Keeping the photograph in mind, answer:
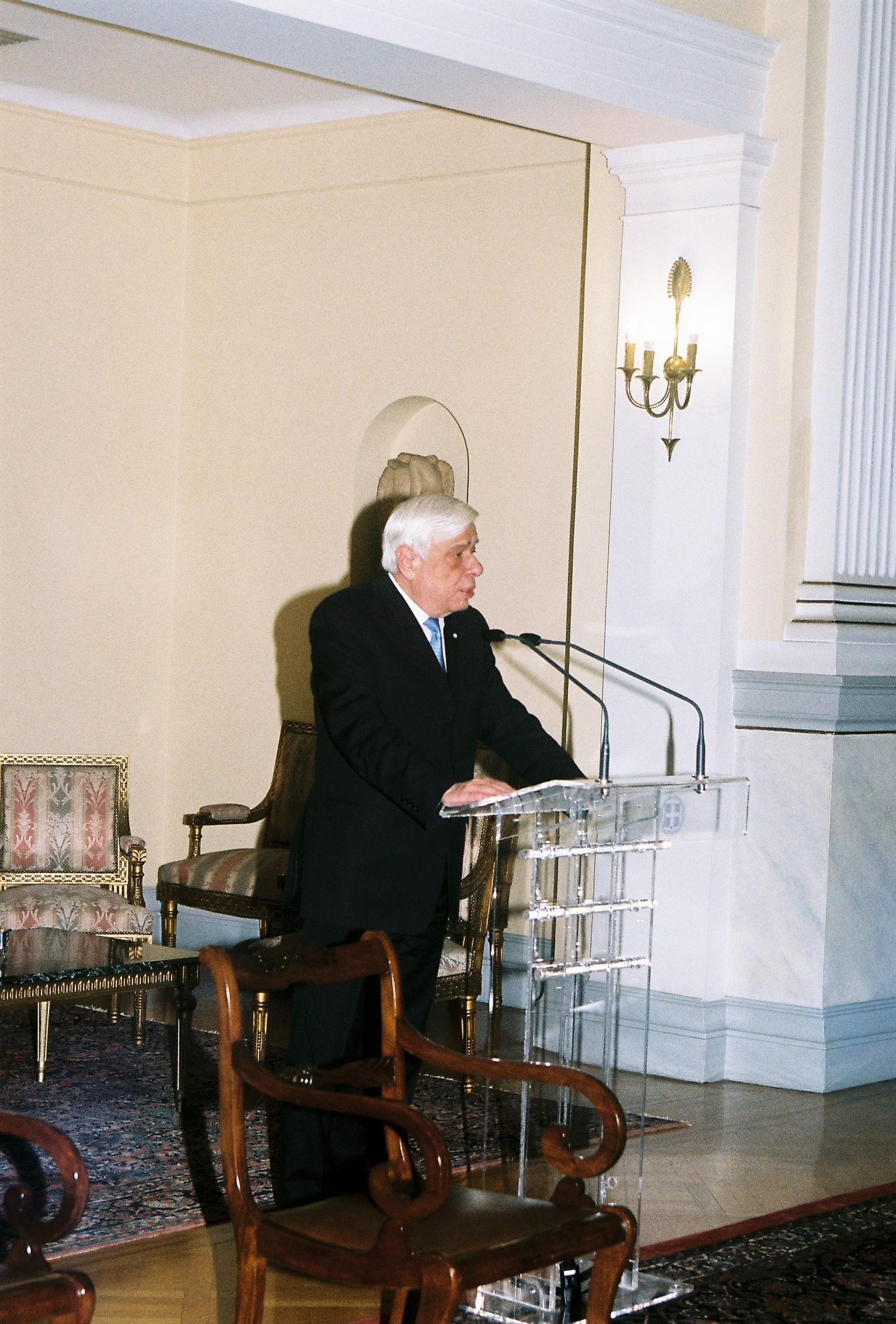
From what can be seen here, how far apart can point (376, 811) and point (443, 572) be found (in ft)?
1.83

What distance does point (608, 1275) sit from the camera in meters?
3.11

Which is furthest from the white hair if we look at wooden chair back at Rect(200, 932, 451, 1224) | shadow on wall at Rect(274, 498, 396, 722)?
shadow on wall at Rect(274, 498, 396, 722)

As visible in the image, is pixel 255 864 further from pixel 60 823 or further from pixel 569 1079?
pixel 569 1079

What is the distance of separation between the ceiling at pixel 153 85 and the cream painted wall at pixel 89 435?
102mm

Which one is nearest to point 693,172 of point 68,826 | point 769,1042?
point 769,1042

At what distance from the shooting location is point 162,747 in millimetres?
8484

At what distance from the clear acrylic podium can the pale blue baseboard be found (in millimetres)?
2017

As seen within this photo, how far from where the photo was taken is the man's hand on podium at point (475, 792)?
3492 millimetres

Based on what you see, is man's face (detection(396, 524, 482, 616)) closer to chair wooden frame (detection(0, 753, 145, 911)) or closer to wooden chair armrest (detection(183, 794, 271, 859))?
chair wooden frame (detection(0, 753, 145, 911))

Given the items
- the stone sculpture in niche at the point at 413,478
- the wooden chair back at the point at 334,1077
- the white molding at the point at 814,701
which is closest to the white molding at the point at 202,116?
the stone sculpture in niche at the point at 413,478

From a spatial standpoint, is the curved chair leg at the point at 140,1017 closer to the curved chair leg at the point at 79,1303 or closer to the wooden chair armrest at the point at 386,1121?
the wooden chair armrest at the point at 386,1121

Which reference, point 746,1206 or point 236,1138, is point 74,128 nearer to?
point 746,1206

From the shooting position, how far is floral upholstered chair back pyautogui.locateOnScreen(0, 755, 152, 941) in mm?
7070

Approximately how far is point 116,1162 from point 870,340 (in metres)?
3.62
